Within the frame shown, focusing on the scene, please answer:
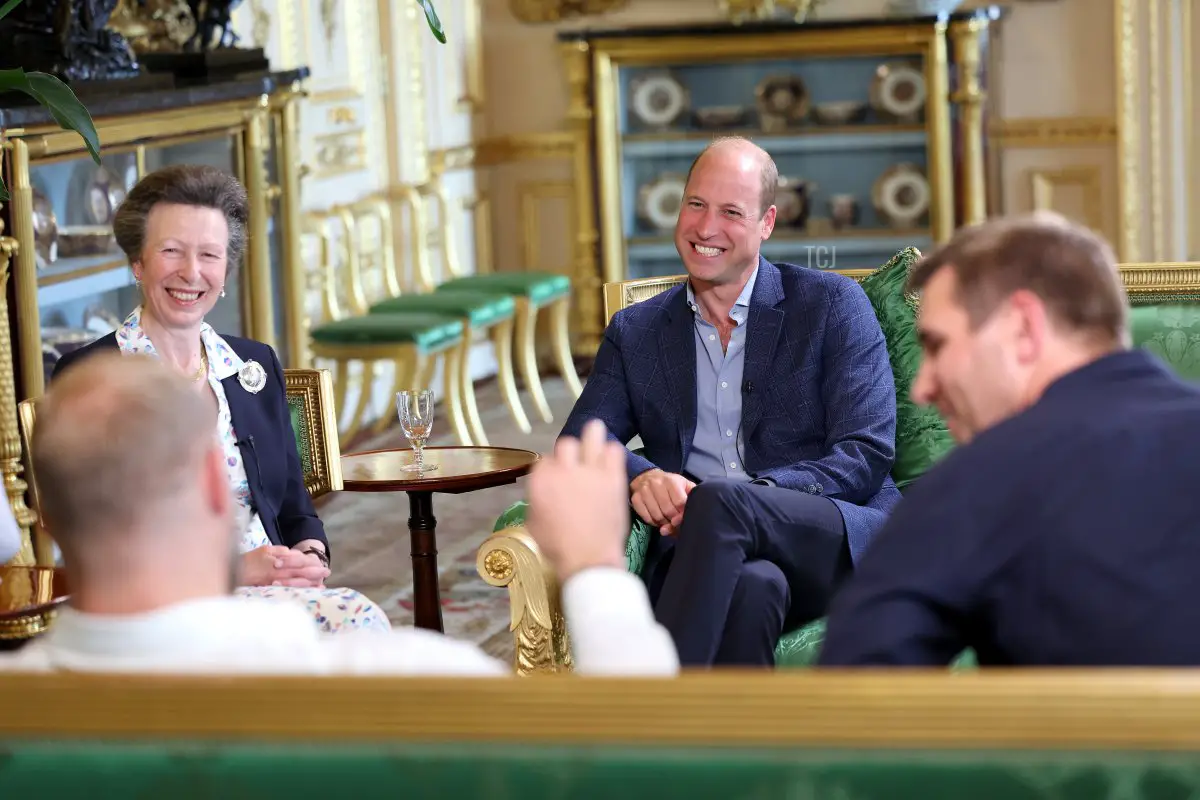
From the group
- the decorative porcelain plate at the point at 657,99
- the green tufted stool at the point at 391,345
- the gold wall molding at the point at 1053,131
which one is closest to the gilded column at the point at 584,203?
the decorative porcelain plate at the point at 657,99

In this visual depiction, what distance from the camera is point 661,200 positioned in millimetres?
8180

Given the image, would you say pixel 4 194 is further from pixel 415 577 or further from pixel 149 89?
pixel 149 89

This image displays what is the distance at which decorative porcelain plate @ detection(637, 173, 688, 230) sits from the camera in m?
8.18

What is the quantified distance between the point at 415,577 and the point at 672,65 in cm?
503

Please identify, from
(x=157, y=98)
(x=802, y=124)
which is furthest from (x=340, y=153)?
(x=157, y=98)

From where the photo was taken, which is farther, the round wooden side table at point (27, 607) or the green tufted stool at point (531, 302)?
the green tufted stool at point (531, 302)

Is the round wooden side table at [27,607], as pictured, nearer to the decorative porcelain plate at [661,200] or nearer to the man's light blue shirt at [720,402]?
the man's light blue shirt at [720,402]

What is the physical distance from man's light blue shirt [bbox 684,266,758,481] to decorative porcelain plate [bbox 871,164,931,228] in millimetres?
4831

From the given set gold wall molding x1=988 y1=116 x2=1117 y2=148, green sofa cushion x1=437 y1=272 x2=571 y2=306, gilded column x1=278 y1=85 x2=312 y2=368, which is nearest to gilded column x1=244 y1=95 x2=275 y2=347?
gilded column x1=278 y1=85 x2=312 y2=368

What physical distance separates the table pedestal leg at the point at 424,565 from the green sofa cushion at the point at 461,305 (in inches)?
122

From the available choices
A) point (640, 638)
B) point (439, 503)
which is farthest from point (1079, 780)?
point (439, 503)

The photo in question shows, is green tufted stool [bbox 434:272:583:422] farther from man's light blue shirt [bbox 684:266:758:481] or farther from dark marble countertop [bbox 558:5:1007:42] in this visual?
man's light blue shirt [bbox 684:266:758:481]

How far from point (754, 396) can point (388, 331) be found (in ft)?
10.4

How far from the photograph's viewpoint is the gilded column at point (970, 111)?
7.73 metres
